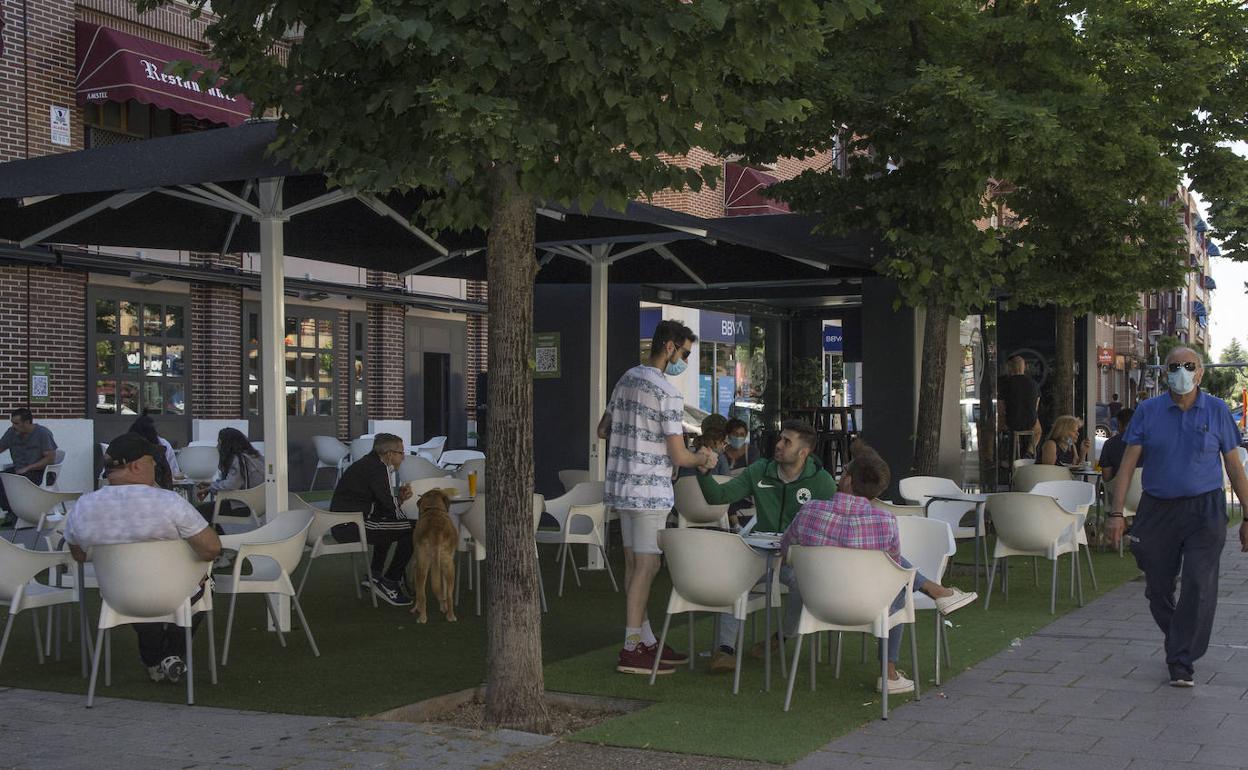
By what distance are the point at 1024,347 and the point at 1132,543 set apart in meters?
14.1

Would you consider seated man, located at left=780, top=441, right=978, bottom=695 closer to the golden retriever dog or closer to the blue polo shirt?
the blue polo shirt

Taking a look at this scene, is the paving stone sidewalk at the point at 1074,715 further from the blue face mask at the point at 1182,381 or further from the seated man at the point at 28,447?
the seated man at the point at 28,447

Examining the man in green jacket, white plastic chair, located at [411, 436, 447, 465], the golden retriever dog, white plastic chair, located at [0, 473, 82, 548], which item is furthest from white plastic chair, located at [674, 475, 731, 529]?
white plastic chair, located at [411, 436, 447, 465]

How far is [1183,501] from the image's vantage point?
7.35 meters

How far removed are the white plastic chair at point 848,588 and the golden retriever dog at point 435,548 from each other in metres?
3.45

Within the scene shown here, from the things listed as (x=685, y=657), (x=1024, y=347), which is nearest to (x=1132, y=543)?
(x=685, y=657)

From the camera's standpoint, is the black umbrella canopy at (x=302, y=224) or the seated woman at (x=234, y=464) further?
the seated woman at (x=234, y=464)

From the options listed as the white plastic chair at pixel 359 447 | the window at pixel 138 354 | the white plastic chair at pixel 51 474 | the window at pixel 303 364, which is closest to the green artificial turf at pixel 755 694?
the white plastic chair at pixel 51 474

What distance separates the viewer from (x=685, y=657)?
805 centimetres

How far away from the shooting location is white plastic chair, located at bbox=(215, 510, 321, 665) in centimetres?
767

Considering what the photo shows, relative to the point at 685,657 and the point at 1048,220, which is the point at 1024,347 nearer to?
the point at 1048,220

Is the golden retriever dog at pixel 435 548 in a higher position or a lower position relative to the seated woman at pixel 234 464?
lower

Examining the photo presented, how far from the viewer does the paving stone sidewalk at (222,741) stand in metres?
5.68

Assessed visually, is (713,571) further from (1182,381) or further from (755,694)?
(1182,381)
